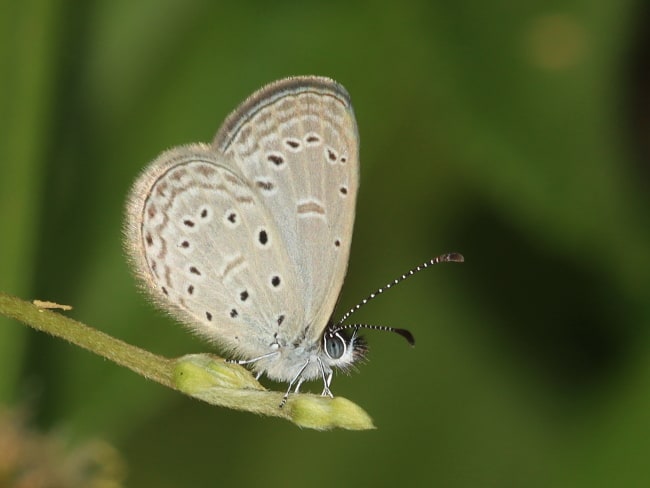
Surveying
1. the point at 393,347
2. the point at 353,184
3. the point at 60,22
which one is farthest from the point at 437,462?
the point at 60,22

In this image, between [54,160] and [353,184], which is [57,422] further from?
[353,184]

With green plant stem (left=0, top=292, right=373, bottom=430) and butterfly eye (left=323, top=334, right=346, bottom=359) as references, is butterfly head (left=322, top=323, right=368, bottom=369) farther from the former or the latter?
green plant stem (left=0, top=292, right=373, bottom=430)

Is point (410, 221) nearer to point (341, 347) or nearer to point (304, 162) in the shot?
point (341, 347)

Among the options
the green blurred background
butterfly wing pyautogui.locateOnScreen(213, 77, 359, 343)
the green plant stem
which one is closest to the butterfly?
butterfly wing pyautogui.locateOnScreen(213, 77, 359, 343)

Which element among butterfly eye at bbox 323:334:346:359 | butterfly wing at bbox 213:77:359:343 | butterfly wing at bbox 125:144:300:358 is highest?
butterfly wing at bbox 213:77:359:343

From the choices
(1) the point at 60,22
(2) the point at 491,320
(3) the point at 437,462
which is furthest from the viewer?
(2) the point at 491,320

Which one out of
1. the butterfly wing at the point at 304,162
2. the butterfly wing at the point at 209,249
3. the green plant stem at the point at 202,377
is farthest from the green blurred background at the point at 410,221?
the green plant stem at the point at 202,377

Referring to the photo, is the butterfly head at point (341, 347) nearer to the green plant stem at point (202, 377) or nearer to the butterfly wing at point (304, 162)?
the butterfly wing at point (304, 162)
